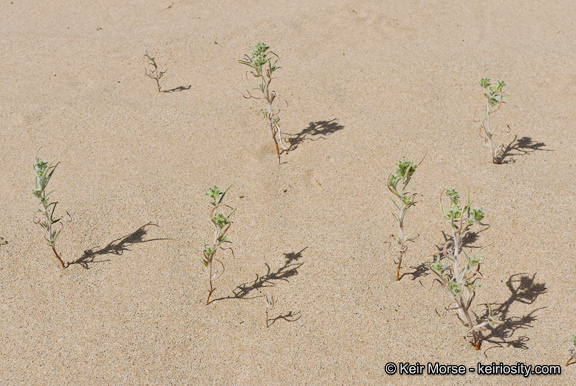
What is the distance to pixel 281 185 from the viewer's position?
13.8 feet

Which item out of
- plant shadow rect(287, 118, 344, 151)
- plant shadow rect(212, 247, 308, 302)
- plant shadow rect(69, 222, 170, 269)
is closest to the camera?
plant shadow rect(212, 247, 308, 302)

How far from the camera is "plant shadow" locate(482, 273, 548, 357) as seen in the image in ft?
10.1

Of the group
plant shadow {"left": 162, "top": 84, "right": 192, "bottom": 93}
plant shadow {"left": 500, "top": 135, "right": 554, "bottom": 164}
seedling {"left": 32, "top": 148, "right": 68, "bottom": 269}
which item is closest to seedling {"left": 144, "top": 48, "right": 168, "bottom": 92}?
plant shadow {"left": 162, "top": 84, "right": 192, "bottom": 93}

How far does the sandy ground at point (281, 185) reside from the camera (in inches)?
123

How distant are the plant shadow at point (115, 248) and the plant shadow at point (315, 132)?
1.46 meters

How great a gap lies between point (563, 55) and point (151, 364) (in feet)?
16.8

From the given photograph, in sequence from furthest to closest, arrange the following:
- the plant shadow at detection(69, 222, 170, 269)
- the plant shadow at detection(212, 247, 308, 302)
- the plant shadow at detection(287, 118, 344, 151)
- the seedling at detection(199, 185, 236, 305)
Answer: the plant shadow at detection(287, 118, 344, 151), the plant shadow at detection(69, 222, 170, 269), the plant shadow at detection(212, 247, 308, 302), the seedling at detection(199, 185, 236, 305)

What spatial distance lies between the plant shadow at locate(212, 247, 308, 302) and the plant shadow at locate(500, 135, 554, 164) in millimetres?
2002

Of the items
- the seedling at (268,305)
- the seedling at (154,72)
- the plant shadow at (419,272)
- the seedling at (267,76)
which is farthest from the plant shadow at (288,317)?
the seedling at (154,72)

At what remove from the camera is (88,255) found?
3.70 m

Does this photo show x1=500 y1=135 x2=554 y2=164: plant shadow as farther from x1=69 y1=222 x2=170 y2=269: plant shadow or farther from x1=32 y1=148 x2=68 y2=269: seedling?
x1=32 y1=148 x2=68 y2=269: seedling

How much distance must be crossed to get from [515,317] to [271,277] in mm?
1496

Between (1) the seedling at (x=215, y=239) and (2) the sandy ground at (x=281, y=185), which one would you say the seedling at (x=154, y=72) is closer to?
(2) the sandy ground at (x=281, y=185)

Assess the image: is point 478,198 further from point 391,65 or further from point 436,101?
point 391,65
